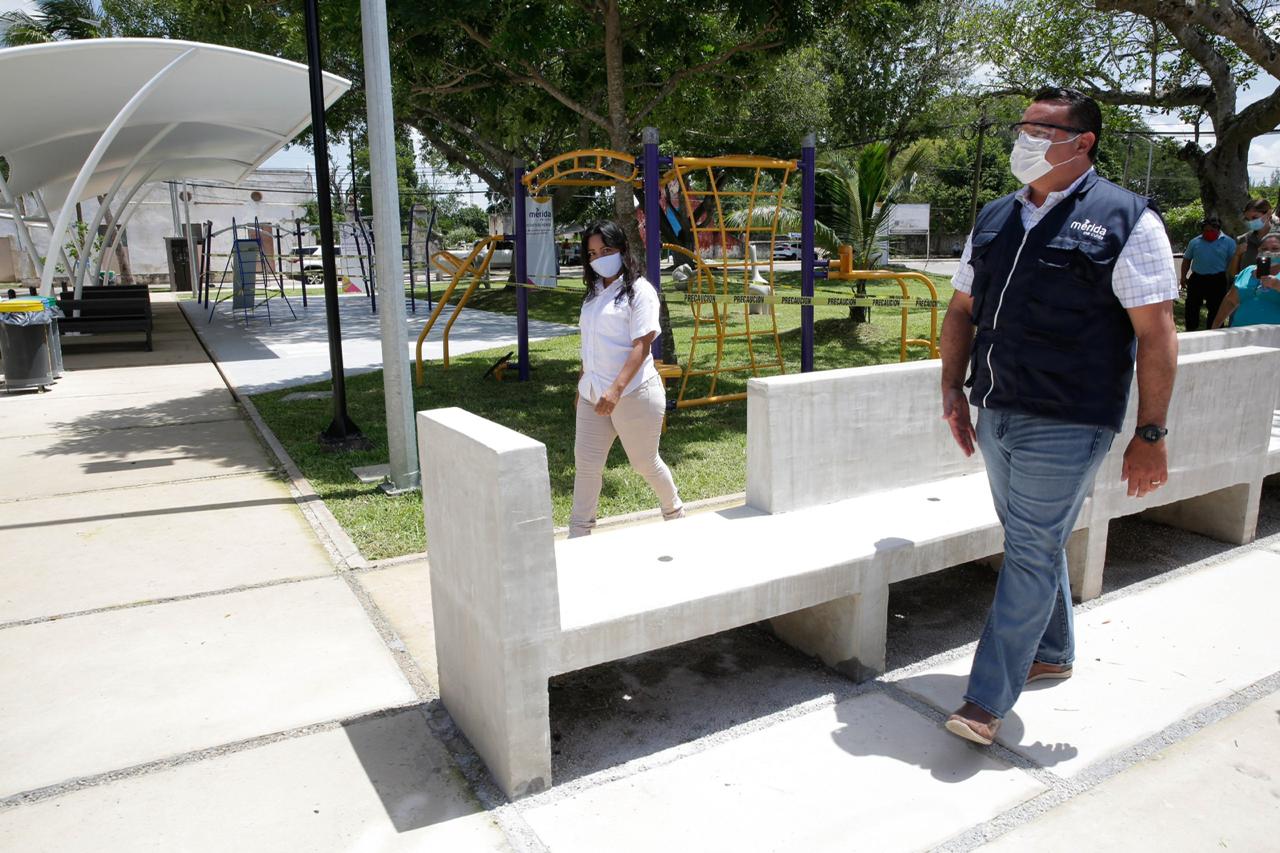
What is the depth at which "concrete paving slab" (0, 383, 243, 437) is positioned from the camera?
841cm

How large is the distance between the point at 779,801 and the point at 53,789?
2217 mm

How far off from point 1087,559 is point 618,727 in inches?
89.2

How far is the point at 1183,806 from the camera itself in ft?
8.95

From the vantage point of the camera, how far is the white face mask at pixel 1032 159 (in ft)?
9.16

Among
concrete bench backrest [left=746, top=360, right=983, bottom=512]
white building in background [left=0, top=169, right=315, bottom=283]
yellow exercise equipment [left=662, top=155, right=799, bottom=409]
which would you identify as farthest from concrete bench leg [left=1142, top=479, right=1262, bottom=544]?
white building in background [left=0, top=169, right=315, bottom=283]

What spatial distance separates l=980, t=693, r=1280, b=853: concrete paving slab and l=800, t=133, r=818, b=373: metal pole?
20.6 ft

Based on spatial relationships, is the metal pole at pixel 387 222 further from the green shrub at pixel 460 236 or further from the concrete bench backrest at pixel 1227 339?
the green shrub at pixel 460 236

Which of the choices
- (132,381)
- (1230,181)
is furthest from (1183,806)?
(1230,181)

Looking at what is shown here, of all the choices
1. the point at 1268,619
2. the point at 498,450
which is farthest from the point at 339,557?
the point at 1268,619

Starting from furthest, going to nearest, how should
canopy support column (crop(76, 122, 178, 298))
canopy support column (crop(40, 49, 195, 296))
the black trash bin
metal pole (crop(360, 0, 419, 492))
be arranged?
canopy support column (crop(76, 122, 178, 298)) → canopy support column (crop(40, 49, 195, 296)) → the black trash bin → metal pole (crop(360, 0, 419, 492))

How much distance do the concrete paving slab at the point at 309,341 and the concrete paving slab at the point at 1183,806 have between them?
818 cm

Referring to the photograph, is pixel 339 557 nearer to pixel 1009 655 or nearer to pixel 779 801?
pixel 779 801

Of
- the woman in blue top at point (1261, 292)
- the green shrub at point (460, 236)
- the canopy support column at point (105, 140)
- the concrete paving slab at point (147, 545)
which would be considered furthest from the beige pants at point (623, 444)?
the green shrub at point (460, 236)

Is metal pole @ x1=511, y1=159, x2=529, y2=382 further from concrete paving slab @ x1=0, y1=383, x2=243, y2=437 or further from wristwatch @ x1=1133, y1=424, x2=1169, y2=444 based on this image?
wristwatch @ x1=1133, y1=424, x2=1169, y2=444
